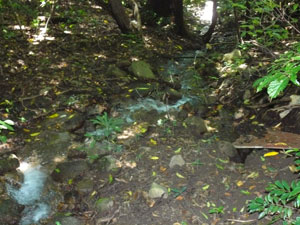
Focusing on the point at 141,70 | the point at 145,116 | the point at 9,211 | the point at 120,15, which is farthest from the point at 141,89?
the point at 9,211

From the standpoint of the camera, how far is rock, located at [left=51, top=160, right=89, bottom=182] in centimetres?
405

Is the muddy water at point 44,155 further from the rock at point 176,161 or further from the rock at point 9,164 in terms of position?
the rock at point 176,161

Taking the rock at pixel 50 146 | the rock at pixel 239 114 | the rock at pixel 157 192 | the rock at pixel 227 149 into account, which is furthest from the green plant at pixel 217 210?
the rock at pixel 50 146

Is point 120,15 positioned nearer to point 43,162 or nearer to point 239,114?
point 239,114

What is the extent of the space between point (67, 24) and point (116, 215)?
18.4 ft

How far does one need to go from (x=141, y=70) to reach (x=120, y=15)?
193cm

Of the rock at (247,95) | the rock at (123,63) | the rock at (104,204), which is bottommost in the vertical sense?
the rock at (104,204)

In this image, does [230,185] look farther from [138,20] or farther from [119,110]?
[138,20]

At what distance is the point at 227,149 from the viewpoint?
167 inches

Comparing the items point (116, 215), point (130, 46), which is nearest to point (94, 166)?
point (116, 215)

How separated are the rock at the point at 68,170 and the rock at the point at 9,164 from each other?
540 mm

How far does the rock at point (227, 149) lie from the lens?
4195 mm

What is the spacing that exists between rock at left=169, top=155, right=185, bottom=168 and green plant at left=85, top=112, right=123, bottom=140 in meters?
1.10

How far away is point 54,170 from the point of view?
162 inches
